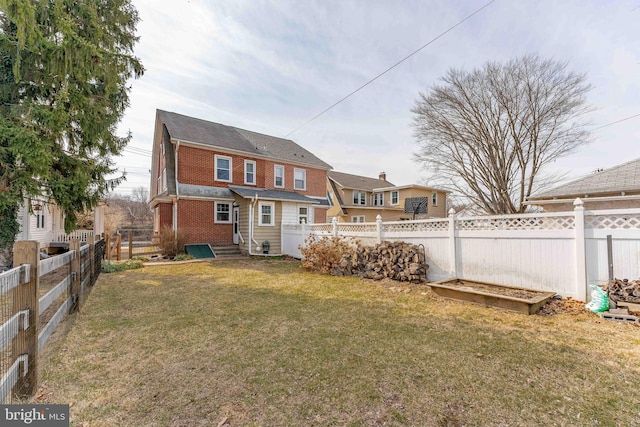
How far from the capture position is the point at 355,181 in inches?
1166

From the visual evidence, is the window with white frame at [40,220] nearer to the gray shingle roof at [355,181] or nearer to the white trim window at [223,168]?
the white trim window at [223,168]

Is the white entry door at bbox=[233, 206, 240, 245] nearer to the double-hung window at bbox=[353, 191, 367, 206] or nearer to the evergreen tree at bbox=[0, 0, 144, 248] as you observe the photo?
the evergreen tree at bbox=[0, 0, 144, 248]

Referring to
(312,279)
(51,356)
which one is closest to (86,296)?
(51,356)

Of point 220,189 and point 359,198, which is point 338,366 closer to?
point 220,189

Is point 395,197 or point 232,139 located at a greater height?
point 232,139

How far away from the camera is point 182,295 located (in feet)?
20.9

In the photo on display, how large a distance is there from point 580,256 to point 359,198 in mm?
23267

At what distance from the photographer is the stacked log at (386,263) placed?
7652 millimetres

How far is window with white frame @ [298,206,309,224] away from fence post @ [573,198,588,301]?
12.1 m

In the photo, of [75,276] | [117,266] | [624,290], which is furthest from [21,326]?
[117,266]

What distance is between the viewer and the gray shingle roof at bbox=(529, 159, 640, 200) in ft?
30.7

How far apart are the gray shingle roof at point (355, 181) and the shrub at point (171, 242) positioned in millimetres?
Result: 17191

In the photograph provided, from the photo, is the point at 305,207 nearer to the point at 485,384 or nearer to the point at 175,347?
the point at 175,347

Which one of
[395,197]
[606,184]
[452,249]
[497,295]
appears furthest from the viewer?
[395,197]
